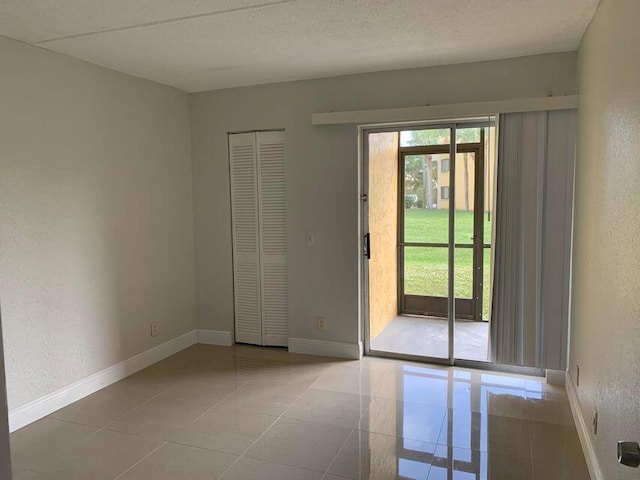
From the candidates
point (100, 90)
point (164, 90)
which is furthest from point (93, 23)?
point (164, 90)

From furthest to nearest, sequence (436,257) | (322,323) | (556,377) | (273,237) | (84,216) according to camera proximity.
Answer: (273,237) < (322,323) < (436,257) < (556,377) < (84,216)

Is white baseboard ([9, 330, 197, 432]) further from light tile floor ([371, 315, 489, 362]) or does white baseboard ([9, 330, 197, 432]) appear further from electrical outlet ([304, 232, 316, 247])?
light tile floor ([371, 315, 489, 362])

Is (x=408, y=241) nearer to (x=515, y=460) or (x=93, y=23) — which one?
(x=515, y=460)

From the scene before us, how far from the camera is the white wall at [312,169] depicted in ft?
12.7

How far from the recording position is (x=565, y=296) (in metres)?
3.57

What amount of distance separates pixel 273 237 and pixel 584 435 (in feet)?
9.33

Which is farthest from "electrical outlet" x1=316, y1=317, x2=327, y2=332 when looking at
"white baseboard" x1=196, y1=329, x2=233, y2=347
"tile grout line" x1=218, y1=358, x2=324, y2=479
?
"white baseboard" x1=196, y1=329, x2=233, y2=347

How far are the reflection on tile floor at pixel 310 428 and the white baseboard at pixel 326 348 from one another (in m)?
0.17

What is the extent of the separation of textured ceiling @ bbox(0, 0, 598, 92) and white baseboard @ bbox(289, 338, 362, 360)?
7.65ft

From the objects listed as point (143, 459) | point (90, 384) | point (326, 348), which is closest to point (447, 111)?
point (326, 348)

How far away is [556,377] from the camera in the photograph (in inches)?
145

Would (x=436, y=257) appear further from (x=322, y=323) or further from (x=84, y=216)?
(x=84, y=216)

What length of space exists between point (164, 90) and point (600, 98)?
133 inches

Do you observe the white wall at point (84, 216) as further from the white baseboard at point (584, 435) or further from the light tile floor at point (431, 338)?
the white baseboard at point (584, 435)
